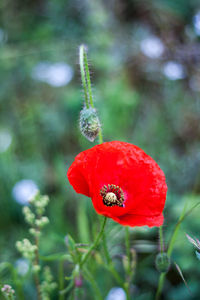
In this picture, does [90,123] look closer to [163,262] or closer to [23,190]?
[163,262]

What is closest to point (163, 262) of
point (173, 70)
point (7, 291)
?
point (7, 291)

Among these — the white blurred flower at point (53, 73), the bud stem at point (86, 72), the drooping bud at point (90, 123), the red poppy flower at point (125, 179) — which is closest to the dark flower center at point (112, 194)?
the red poppy flower at point (125, 179)

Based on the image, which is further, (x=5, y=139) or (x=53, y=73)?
(x=53, y=73)

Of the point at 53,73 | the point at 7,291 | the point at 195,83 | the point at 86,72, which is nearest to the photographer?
the point at 7,291

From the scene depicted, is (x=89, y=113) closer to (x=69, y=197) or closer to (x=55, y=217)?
(x=55, y=217)

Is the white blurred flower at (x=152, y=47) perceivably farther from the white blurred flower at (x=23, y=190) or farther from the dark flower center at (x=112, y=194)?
the dark flower center at (x=112, y=194)

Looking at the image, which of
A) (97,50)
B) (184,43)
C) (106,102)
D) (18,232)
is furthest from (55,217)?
(184,43)
